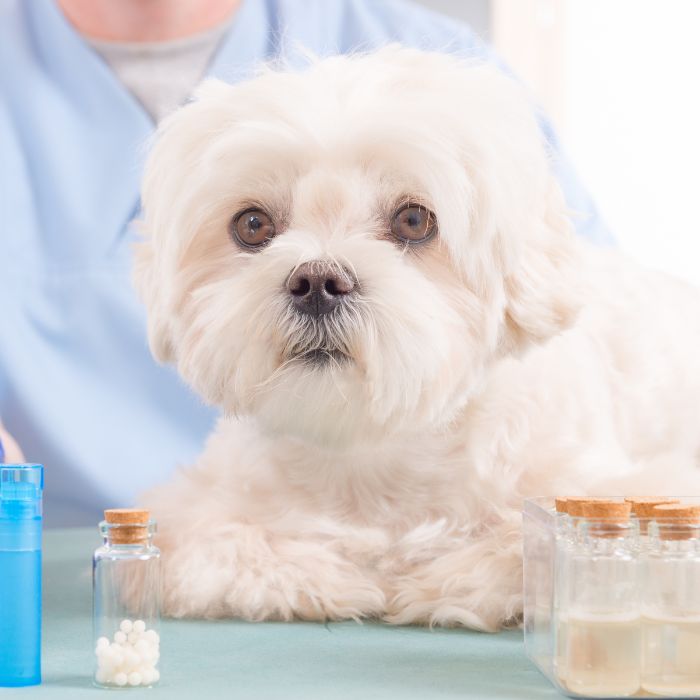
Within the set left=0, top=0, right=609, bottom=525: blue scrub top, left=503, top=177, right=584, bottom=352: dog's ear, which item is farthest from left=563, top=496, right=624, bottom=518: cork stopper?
left=0, top=0, right=609, bottom=525: blue scrub top

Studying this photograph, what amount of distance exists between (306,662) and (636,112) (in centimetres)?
274

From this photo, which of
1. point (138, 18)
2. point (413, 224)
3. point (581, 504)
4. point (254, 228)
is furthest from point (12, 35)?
point (581, 504)

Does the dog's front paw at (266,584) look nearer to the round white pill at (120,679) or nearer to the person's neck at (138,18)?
the round white pill at (120,679)

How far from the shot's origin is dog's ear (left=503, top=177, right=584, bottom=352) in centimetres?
143

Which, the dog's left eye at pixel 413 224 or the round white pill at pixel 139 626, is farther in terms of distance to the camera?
the dog's left eye at pixel 413 224

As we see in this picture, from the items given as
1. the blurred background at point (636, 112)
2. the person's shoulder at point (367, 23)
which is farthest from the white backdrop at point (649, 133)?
the person's shoulder at point (367, 23)

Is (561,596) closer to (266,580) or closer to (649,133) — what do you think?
(266,580)

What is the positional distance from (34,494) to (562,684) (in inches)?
19.9

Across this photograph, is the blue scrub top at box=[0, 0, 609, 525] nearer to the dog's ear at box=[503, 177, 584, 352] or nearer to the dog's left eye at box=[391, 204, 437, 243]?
the dog's ear at box=[503, 177, 584, 352]

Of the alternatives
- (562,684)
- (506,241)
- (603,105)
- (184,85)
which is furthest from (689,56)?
(562,684)

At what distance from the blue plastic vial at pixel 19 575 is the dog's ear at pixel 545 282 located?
0.59 metres

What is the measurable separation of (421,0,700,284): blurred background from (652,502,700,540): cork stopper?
2.52 m

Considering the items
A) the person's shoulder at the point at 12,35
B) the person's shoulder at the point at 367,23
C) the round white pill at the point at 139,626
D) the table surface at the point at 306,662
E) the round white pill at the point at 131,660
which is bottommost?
the table surface at the point at 306,662

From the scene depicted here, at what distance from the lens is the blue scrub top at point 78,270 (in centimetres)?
237
